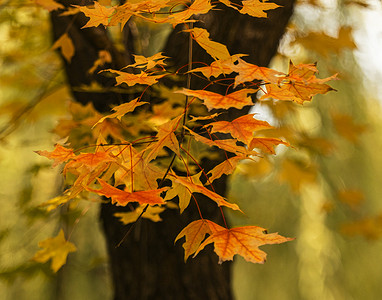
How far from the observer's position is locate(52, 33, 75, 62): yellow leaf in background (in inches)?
58.2

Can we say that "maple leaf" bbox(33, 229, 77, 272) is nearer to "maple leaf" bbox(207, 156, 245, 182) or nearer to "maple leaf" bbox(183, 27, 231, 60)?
"maple leaf" bbox(207, 156, 245, 182)

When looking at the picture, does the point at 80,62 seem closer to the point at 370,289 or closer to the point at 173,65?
the point at 173,65

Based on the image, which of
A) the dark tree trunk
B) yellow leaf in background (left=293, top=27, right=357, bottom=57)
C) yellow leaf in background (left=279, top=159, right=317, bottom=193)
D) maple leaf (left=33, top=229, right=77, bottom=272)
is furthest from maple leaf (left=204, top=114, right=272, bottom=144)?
yellow leaf in background (left=279, top=159, right=317, bottom=193)

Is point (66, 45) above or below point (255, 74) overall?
below

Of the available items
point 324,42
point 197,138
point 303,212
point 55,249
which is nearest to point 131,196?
point 197,138

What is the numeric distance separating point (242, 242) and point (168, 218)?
2.80ft

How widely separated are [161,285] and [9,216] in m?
2.56

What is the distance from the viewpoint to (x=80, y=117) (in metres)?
1.35

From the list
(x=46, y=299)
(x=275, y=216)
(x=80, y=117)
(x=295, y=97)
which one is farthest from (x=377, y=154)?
(x=295, y=97)

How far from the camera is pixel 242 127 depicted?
73 cm

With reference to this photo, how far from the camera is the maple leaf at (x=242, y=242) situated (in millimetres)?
713

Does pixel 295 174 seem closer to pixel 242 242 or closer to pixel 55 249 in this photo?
pixel 55 249

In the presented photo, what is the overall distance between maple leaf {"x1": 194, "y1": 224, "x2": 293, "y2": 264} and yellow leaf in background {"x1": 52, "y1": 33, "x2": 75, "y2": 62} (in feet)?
3.23

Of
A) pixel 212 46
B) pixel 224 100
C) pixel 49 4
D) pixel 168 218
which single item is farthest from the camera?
pixel 168 218
